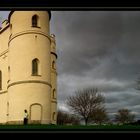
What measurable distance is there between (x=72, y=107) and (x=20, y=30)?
1365 centimetres

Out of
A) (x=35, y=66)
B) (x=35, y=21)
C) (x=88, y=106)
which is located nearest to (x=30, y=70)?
(x=35, y=66)

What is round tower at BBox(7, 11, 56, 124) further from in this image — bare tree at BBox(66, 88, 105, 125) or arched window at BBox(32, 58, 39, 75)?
bare tree at BBox(66, 88, 105, 125)

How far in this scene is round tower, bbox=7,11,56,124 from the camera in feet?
86.1

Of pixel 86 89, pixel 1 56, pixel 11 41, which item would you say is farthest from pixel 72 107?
pixel 11 41

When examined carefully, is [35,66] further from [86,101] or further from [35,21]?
[86,101]

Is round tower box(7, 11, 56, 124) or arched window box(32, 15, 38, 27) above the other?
arched window box(32, 15, 38, 27)

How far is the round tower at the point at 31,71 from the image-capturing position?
86.1 ft

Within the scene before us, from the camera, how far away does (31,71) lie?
1054 inches

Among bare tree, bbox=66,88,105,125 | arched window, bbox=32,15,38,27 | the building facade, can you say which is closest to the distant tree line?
bare tree, bbox=66,88,105,125

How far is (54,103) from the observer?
32.4 meters

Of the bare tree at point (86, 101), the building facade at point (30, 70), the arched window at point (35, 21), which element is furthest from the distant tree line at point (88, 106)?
the arched window at point (35, 21)

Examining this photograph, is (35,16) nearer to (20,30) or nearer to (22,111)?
(20,30)

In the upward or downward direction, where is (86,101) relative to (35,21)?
downward
